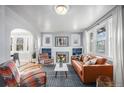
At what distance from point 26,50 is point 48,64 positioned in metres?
2.27

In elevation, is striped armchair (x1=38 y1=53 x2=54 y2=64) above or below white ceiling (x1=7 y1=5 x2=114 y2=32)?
below

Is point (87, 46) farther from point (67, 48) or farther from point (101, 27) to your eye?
point (101, 27)

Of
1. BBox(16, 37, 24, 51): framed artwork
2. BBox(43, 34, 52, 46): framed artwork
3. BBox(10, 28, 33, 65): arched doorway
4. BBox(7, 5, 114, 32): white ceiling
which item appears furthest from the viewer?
BBox(16, 37, 24, 51): framed artwork

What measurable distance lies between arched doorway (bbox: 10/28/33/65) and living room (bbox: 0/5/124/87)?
0.22 ft

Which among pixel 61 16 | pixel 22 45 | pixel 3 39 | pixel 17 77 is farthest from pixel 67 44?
pixel 17 77

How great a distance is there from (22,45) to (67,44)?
2971mm

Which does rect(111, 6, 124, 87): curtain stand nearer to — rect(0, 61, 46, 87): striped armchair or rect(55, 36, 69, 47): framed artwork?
rect(0, 61, 46, 87): striped armchair

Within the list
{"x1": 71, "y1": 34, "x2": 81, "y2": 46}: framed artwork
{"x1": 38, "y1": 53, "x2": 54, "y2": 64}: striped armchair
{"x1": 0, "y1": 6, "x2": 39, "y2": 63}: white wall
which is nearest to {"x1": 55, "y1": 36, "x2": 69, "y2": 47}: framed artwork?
{"x1": 71, "y1": 34, "x2": 81, "y2": 46}: framed artwork

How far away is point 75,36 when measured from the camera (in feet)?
28.4

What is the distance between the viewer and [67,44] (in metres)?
8.69

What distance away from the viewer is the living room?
10.0ft

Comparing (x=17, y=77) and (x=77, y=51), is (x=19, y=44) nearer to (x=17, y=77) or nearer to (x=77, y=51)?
(x=77, y=51)

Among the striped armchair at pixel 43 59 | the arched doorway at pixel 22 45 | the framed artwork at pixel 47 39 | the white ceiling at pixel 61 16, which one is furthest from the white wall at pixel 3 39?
the arched doorway at pixel 22 45
